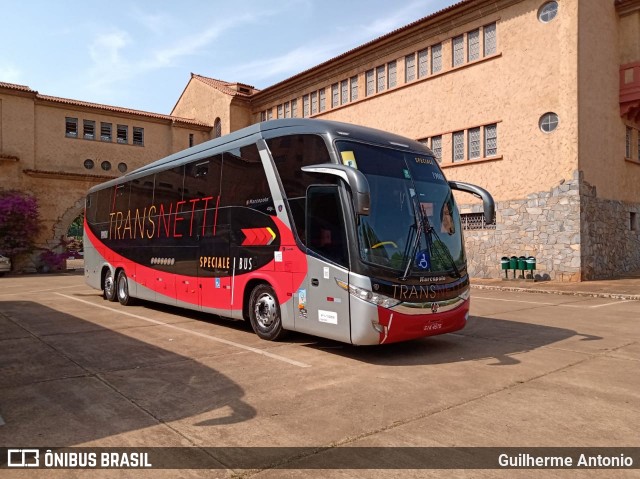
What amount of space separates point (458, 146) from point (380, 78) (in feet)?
21.6

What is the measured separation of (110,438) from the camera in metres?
4.11

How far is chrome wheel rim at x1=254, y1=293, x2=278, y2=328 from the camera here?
8125 mm

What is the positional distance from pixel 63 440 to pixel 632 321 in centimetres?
1091

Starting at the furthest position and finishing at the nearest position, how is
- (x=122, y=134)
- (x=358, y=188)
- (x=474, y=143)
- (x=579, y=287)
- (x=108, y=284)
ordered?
(x=122, y=134) < (x=474, y=143) < (x=579, y=287) < (x=108, y=284) < (x=358, y=188)

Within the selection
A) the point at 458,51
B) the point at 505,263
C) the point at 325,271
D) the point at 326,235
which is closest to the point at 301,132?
the point at 326,235

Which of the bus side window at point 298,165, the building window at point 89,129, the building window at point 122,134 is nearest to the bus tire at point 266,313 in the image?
the bus side window at point 298,165

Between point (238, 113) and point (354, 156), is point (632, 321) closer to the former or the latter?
point (354, 156)

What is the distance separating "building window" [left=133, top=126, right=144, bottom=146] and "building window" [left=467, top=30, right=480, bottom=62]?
25.1 m

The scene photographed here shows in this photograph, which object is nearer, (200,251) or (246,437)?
(246,437)

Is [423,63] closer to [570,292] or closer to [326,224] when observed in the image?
[570,292]

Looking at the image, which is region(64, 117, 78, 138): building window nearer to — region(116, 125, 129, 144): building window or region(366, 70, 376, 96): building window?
region(116, 125, 129, 144): building window

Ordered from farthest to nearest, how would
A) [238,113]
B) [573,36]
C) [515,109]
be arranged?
[238,113] < [515,109] < [573,36]

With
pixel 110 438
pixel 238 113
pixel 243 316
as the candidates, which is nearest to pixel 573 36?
pixel 243 316

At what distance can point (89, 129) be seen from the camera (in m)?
35.0
